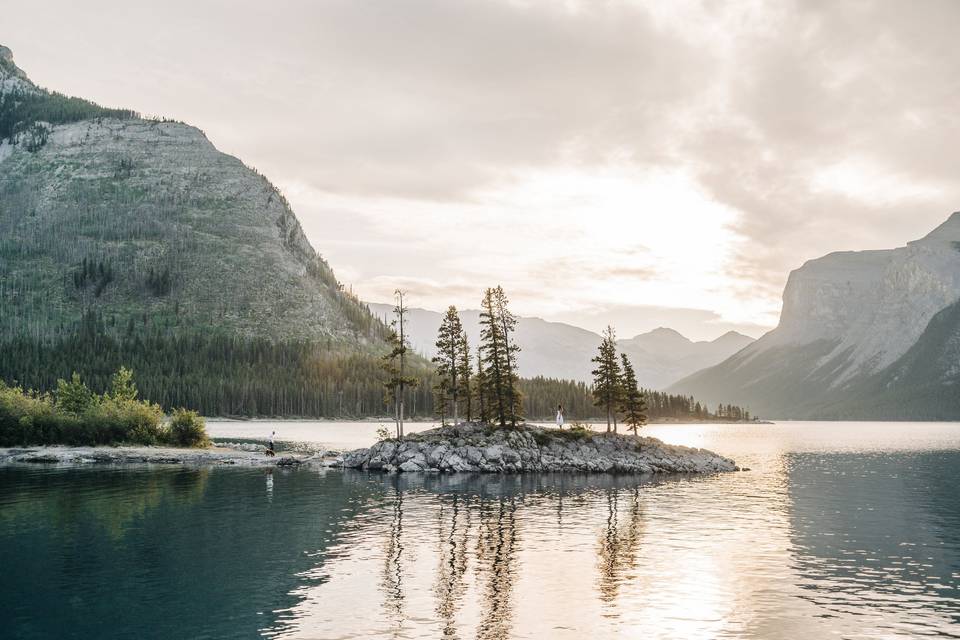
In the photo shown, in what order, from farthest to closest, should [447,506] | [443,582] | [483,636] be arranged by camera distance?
[447,506]
[443,582]
[483,636]

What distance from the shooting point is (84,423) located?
393 ft

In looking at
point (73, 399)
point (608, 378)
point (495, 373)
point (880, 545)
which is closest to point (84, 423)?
point (73, 399)

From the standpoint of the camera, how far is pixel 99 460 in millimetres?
108250

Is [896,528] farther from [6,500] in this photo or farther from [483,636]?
[6,500]

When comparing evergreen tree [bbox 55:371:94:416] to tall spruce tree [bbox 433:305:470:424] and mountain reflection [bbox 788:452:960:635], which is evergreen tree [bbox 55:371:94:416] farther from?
mountain reflection [bbox 788:452:960:635]

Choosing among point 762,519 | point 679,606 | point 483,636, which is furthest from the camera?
point 762,519

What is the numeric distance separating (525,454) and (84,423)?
→ 75073 millimetres

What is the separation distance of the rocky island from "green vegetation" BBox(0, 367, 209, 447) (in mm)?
35576

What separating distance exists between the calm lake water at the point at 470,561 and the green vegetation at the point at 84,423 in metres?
42.0

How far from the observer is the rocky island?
9988 centimetres

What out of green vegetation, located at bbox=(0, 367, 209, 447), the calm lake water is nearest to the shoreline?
green vegetation, located at bbox=(0, 367, 209, 447)

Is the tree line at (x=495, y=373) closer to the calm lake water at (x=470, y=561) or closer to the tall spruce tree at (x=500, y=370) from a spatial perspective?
the tall spruce tree at (x=500, y=370)

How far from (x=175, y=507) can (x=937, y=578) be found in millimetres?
56513

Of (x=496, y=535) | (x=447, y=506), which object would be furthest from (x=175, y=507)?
(x=496, y=535)
